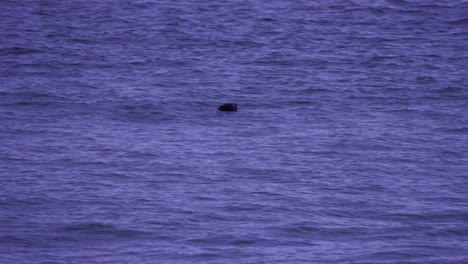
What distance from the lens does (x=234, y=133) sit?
22.7 m

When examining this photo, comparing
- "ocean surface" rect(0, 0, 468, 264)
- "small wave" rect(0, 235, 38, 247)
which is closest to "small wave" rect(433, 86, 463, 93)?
"ocean surface" rect(0, 0, 468, 264)

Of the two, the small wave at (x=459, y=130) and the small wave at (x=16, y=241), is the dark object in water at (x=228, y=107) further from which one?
the small wave at (x=16, y=241)

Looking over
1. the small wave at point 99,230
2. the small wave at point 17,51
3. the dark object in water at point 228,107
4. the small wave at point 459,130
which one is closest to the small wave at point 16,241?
the small wave at point 99,230

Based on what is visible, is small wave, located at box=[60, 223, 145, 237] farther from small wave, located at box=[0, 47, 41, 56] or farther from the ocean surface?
small wave, located at box=[0, 47, 41, 56]

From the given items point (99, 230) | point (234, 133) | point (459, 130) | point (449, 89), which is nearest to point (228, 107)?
point (234, 133)

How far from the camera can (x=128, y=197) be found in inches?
709

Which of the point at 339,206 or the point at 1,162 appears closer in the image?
the point at 339,206

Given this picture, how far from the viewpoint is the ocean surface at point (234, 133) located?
1608cm

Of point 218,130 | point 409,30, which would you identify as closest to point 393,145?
point 218,130

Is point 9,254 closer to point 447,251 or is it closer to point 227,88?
point 447,251

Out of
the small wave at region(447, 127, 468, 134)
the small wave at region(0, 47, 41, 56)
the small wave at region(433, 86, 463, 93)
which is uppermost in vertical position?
the small wave at region(0, 47, 41, 56)

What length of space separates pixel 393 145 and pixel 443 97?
538cm

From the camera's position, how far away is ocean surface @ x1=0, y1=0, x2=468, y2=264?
52.7ft

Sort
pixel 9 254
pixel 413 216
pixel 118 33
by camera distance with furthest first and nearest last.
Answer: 1. pixel 118 33
2. pixel 413 216
3. pixel 9 254
